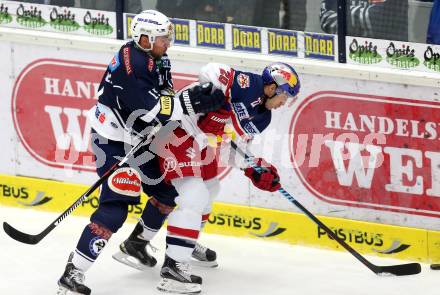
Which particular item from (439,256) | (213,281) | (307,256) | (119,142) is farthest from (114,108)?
(439,256)

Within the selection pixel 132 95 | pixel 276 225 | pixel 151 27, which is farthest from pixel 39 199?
pixel 151 27

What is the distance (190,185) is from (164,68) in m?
0.62

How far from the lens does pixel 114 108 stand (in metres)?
5.83

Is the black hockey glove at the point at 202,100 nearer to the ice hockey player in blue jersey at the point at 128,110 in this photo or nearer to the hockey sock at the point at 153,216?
the ice hockey player in blue jersey at the point at 128,110

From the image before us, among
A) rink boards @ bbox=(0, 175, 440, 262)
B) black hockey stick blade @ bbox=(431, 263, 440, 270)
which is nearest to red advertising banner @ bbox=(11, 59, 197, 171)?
rink boards @ bbox=(0, 175, 440, 262)

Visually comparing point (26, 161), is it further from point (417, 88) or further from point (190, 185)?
point (417, 88)

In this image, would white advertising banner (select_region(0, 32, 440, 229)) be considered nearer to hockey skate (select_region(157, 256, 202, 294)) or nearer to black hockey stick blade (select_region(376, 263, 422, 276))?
black hockey stick blade (select_region(376, 263, 422, 276))

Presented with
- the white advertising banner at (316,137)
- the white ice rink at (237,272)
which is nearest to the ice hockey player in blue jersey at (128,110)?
the white ice rink at (237,272)

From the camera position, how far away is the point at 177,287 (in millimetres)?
5766

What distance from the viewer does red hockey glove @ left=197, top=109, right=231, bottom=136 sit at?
5773 mm

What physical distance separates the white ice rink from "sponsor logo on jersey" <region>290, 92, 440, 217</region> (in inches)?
14.1

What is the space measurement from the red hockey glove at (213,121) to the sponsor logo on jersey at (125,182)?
17.2 inches

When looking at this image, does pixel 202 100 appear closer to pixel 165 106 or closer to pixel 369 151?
pixel 165 106

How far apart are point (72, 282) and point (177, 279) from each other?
1.75 feet
